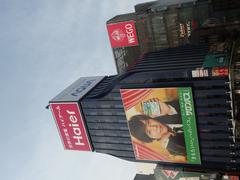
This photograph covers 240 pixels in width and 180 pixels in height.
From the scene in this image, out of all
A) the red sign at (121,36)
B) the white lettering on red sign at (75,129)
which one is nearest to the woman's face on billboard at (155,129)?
the white lettering on red sign at (75,129)

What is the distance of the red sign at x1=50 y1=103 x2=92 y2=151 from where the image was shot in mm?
86625

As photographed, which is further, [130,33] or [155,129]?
[130,33]

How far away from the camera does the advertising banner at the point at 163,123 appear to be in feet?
224

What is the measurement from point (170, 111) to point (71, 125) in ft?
103

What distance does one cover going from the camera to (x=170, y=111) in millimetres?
69562

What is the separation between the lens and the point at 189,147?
71562 millimetres

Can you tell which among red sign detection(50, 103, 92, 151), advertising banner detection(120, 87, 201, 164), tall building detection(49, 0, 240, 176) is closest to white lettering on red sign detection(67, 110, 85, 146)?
red sign detection(50, 103, 92, 151)

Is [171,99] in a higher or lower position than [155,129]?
higher

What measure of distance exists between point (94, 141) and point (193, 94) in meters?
34.6

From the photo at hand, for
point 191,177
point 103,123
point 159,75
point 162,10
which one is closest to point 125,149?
point 103,123

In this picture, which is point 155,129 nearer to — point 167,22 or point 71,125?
point 71,125

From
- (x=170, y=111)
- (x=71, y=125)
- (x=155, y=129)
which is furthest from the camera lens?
(x=71, y=125)

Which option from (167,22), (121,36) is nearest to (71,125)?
(121,36)

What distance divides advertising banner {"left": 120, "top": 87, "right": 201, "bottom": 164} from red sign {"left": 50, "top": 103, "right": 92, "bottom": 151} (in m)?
16.9
